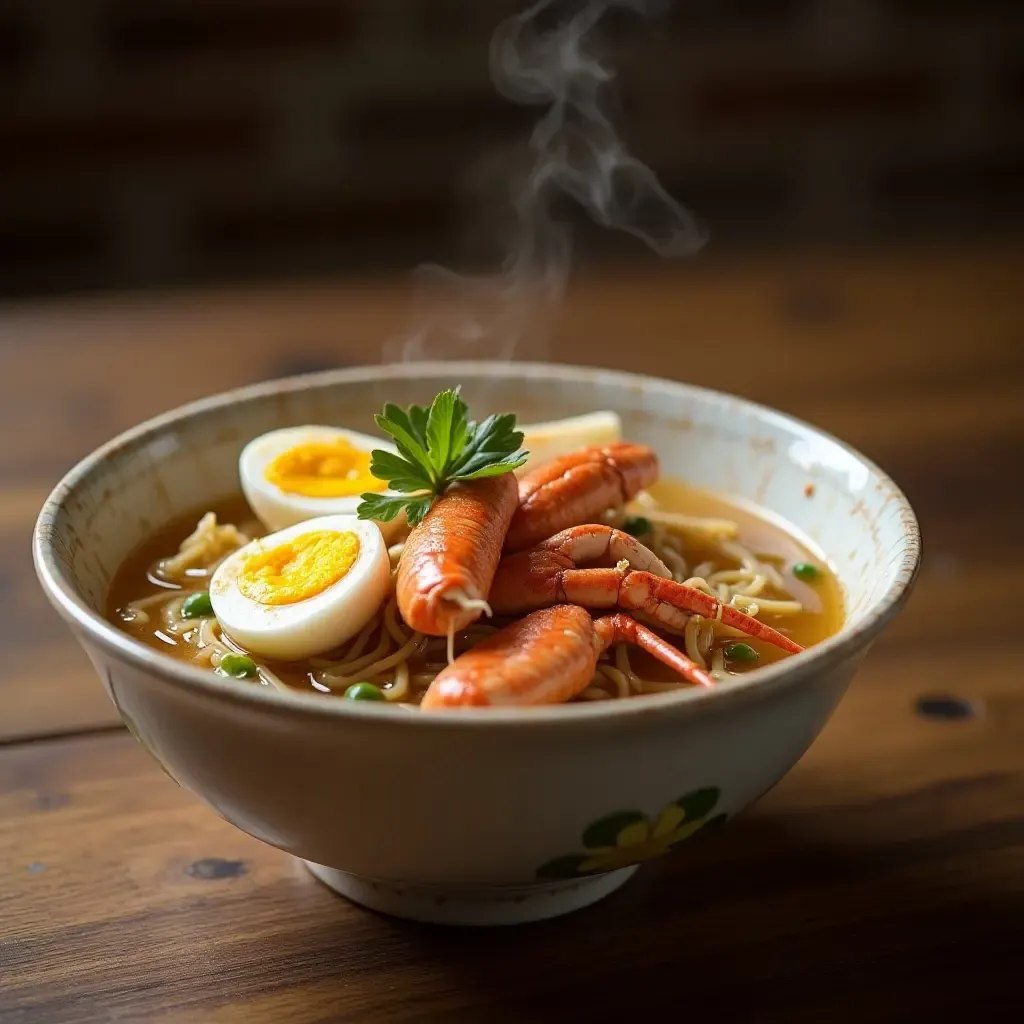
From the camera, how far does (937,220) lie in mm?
6535

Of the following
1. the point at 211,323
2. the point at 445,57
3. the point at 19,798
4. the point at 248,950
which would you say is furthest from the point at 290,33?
the point at 248,950

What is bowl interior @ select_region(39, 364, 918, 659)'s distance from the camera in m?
1.88

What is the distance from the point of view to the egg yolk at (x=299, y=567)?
1.80m

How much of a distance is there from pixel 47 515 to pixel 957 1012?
4.09 ft

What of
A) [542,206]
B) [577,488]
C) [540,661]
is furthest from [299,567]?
[542,206]

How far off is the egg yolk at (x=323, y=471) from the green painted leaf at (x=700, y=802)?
800 mm

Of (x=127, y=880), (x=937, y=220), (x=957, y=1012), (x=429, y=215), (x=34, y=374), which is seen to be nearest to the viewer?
(x=957, y=1012)

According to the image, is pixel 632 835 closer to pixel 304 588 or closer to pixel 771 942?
pixel 771 942

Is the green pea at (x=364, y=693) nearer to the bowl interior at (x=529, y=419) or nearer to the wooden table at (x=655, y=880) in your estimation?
the wooden table at (x=655, y=880)

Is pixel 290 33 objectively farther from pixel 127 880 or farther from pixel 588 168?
pixel 127 880

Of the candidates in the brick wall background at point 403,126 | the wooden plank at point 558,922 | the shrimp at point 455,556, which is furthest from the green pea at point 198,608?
the brick wall background at point 403,126

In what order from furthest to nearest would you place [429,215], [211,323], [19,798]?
[429,215], [211,323], [19,798]

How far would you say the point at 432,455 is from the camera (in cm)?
183

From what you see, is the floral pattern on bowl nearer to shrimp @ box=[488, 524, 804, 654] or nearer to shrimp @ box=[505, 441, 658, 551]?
shrimp @ box=[488, 524, 804, 654]
